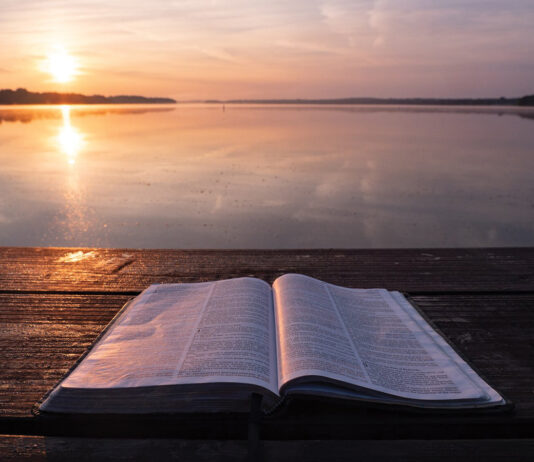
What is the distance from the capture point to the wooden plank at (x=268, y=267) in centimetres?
189

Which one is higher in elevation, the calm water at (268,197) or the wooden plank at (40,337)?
the wooden plank at (40,337)

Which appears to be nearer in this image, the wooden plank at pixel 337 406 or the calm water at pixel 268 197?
the wooden plank at pixel 337 406

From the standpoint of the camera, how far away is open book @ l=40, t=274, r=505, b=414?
90cm

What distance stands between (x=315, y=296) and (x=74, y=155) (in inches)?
587

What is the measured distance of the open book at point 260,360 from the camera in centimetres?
90

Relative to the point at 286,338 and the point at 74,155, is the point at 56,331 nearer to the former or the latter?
the point at 286,338

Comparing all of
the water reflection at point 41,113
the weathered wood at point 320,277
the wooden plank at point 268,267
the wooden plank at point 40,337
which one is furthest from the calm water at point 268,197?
the water reflection at point 41,113

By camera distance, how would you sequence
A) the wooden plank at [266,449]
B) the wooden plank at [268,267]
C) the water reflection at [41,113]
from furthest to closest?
the water reflection at [41,113] < the wooden plank at [268,267] < the wooden plank at [266,449]

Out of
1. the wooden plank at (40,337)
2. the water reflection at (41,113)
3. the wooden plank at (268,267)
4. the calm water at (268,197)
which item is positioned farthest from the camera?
the water reflection at (41,113)

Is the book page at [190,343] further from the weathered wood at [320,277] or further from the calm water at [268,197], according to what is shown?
the calm water at [268,197]

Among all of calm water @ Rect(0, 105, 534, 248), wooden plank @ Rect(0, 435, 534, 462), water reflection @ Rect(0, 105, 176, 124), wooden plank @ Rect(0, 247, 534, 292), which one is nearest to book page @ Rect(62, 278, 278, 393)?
wooden plank @ Rect(0, 435, 534, 462)

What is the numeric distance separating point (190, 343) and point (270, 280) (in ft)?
3.10

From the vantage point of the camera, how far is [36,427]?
35.6 inches

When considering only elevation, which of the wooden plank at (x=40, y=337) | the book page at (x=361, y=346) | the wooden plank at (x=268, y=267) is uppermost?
the book page at (x=361, y=346)
